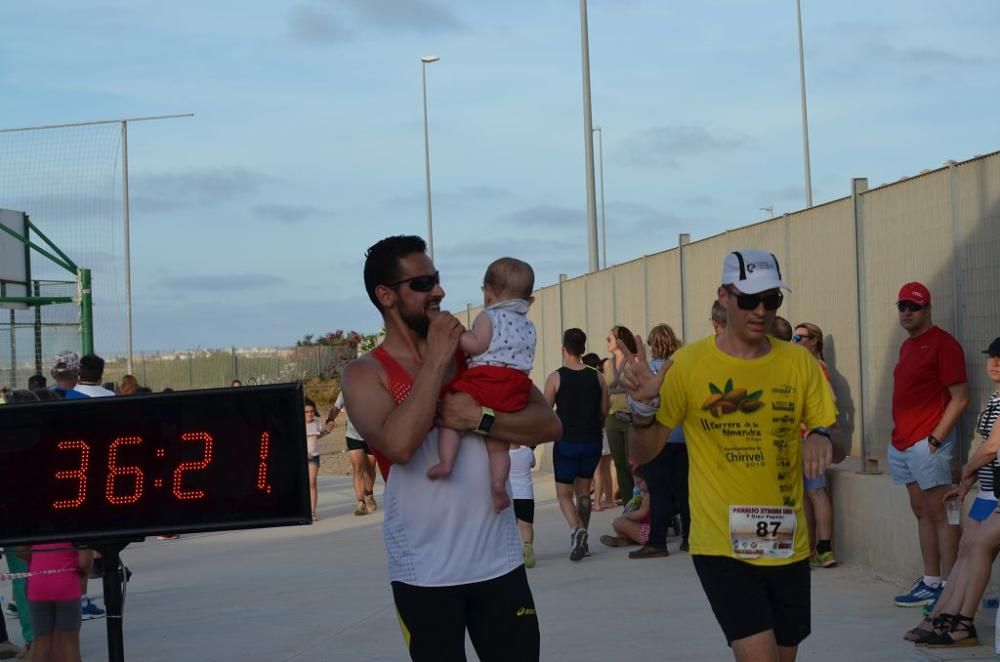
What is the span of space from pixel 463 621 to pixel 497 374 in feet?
2.72

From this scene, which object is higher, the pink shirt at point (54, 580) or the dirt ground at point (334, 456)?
the pink shirt at point (54, 580)

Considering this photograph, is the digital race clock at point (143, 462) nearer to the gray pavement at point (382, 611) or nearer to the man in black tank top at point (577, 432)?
the gray pavement at point (382, 611)

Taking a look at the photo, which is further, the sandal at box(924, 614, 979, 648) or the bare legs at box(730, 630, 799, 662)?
the sandal at box(924, 614, 979, 648)

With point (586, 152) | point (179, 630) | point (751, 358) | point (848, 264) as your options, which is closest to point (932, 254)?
point (848, 264)

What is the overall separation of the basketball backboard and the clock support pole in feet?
66.5

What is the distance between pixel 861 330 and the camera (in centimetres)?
1185

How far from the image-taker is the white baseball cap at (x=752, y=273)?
5.61 m

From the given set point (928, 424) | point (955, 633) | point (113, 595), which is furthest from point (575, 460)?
point (113, 595)

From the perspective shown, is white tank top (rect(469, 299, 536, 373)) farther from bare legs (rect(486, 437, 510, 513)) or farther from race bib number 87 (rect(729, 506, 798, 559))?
race bib number 87 (rect(729, 506, 798, 559))

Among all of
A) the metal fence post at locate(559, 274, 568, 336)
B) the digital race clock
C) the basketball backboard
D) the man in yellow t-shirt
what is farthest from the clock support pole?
the metal fence post at locate(559, 274, 568, 336)

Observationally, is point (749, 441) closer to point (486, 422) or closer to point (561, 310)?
point (486, 422)

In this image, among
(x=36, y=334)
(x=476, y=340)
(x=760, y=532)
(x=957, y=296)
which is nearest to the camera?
(x=476, y=340)

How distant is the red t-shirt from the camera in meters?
9.73

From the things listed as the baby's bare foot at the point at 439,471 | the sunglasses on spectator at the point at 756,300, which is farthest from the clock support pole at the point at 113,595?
the sunglasses on spectator at the point at 756,300
